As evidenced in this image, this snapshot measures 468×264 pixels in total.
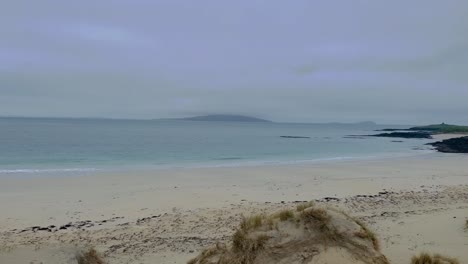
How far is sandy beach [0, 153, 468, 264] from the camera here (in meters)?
9.09

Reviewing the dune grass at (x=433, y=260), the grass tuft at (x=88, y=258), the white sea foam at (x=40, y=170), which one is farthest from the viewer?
the white sea foam at (x=40, y=170)

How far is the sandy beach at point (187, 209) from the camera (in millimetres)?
9094

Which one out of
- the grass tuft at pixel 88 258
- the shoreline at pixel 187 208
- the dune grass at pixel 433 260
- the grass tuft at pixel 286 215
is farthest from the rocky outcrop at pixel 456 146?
the grass tuft at pixel 88 258

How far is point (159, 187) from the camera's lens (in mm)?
19281

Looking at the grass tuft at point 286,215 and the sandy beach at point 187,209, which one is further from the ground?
the grass tuft at point 286,215

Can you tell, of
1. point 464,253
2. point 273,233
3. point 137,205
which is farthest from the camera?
point 137,205

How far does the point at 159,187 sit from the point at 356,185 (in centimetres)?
890

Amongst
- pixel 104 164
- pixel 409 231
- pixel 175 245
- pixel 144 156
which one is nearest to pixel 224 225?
pixel 175 245

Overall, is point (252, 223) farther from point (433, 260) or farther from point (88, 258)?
point (88, 258)

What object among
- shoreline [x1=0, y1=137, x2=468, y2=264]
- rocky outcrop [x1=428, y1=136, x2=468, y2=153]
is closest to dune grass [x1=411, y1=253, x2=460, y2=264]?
shoreline [x1=0, y1=137, x2=468, y2=264]

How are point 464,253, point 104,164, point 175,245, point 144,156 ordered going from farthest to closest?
1. point 144,156
2. point 104,164
3. point 175,245
4. point 464,253

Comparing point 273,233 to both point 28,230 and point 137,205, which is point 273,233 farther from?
point 137,205

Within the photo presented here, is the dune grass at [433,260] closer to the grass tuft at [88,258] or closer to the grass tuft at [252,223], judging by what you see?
the grass tuft at [252,223]

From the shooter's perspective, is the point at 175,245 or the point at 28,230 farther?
the point at 28,230
